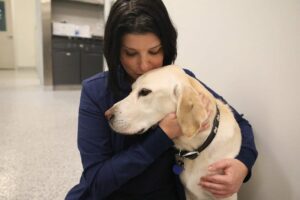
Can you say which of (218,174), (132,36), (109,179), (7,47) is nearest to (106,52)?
(132,36)

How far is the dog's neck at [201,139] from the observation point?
0.89m

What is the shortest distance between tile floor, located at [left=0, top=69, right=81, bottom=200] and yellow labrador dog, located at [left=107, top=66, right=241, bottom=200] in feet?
2.91

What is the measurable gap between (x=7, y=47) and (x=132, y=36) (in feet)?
31.0

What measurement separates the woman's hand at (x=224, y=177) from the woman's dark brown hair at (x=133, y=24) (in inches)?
16.1

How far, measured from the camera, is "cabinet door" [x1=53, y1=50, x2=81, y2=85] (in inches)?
197

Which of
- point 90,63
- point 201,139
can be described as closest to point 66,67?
point 90,63

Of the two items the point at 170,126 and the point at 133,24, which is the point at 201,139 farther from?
the point at 133,24

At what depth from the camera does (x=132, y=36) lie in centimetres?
85

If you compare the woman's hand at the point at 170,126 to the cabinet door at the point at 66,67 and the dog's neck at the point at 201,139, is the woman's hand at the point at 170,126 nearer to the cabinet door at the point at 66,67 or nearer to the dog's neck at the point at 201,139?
the dog's neck at the point at 201,139

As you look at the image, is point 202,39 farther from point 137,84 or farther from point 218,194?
point 218,194

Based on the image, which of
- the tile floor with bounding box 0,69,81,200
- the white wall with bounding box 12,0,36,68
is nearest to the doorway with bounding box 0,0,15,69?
the white wall with bounding box 12,0,36,68

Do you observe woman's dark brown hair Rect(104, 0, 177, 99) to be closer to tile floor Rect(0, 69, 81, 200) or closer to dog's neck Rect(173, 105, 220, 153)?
dog's neck Rect(173, 105, 220, 153)

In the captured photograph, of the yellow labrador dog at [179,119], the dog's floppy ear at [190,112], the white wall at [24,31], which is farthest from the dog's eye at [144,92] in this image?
the white wall at [24,31]

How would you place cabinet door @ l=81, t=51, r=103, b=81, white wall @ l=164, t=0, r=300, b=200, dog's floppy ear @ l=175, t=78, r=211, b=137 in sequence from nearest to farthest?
dog's floppy ear @ l=175, t=78, r=211, b=137
white wall @ l=164, t=0, r=300, b=200
cabinet door @ l=81, t=51, r=103, b=81
